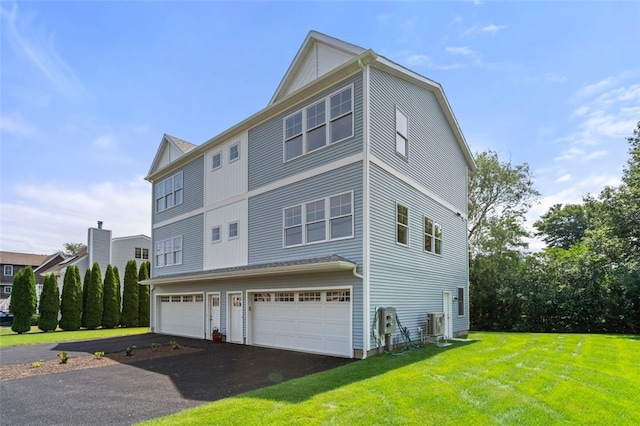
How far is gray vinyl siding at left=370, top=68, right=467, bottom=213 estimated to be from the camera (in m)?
11.6

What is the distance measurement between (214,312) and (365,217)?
8640 millimetres

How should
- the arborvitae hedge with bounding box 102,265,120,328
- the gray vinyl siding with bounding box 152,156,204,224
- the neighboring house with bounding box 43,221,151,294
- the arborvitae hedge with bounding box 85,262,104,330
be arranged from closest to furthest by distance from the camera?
the gray vinyl siding with bounding box 152,156,204,224 → the arborvitae hedge with bounding box 85,262,104,330 → the arborvitae hedge with bounding box 102,265,120,328 → the neighboring house with bounding box 43,221,151,294

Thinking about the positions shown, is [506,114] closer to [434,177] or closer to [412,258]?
[434,177]

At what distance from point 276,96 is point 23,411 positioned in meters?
11.2

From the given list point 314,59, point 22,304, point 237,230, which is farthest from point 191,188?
point 22,304

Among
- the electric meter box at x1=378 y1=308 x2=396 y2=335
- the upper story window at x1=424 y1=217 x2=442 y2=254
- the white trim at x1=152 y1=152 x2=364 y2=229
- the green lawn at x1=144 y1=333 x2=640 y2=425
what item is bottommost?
the green lawn at x1=144 y1=333 x2=640 y2=425

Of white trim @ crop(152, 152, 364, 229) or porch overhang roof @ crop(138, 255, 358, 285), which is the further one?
white trim @ crop(152, 152, 364, 229)

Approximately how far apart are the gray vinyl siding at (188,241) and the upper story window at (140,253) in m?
12.1

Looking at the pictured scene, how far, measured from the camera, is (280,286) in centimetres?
1270

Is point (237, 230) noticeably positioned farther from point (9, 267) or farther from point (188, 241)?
point (9, 267)

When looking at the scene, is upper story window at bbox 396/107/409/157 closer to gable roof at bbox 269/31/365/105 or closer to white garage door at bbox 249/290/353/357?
gable roof at bbox 269/31/365/105

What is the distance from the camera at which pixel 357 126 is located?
36.4 feet

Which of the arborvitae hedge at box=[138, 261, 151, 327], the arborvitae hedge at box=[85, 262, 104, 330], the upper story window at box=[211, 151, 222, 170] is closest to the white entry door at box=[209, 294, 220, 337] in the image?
the upper story window at box=[211, 151, 222, 170]

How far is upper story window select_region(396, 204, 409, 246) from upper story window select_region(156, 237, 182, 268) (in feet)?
36.0
